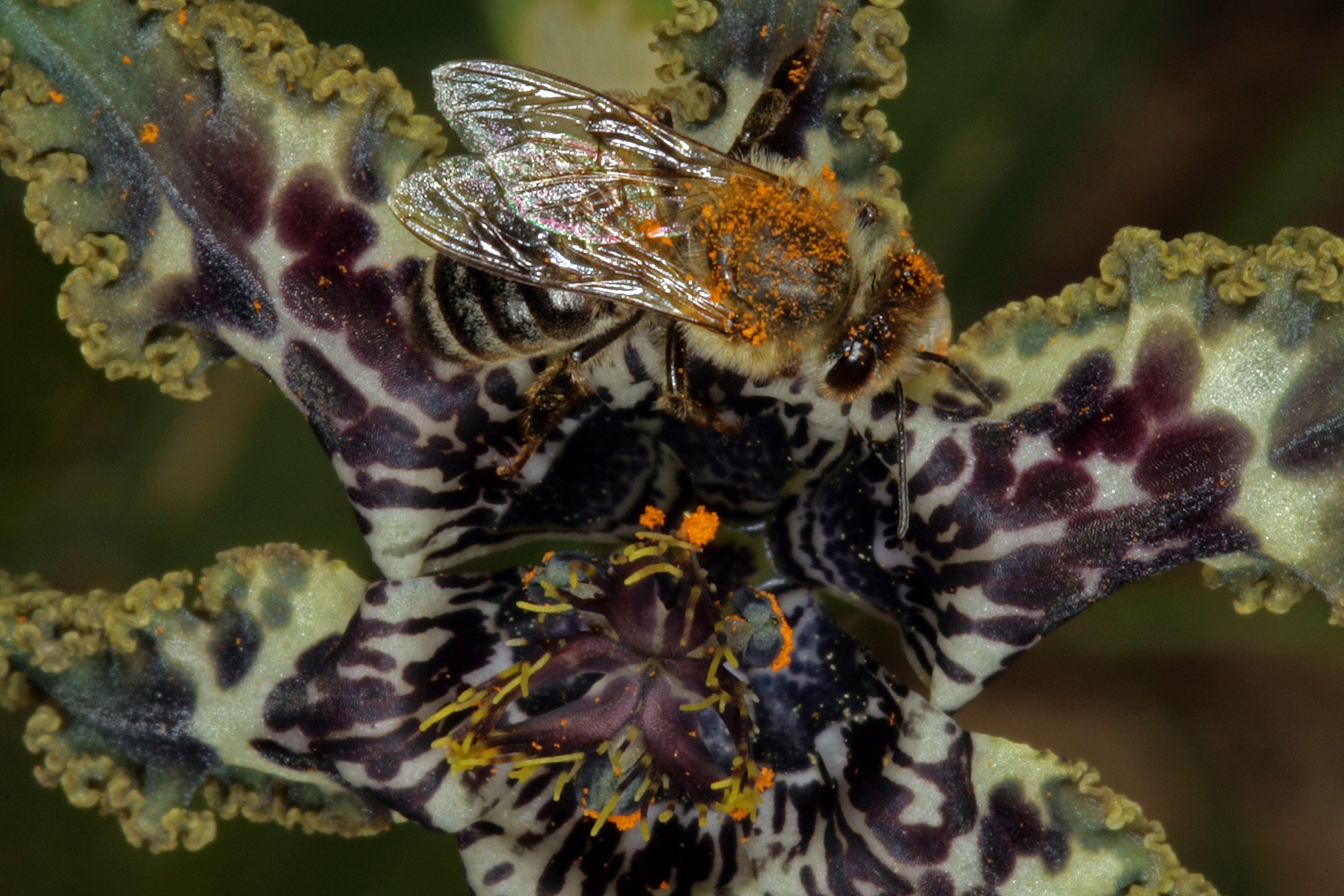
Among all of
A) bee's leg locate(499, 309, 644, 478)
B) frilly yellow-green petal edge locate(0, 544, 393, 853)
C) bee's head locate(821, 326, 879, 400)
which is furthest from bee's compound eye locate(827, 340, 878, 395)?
frilly yellow-green petal edge locate(0, 544, 393, 853)

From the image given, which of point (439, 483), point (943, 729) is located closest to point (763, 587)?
point (943, 729)

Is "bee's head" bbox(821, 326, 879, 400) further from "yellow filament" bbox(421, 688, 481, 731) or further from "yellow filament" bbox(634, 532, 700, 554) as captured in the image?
"yellow filament" bbox(421, 688, 481, 731)

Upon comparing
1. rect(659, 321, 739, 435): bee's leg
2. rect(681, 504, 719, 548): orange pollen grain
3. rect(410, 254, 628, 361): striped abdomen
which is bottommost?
rect(681, 504, 719, 548): orange pollen grain

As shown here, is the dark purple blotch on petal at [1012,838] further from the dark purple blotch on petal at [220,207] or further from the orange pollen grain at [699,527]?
the dark purple blotch on petal at [220,207]

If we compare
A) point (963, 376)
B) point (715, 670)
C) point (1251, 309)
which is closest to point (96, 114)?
point (715, 670)

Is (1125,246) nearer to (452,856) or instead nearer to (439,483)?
(439,483)
